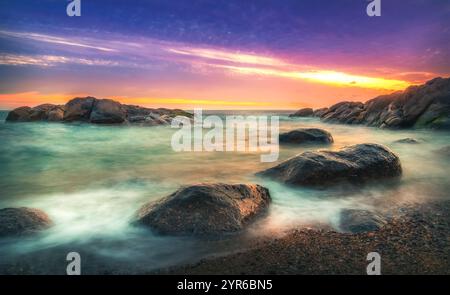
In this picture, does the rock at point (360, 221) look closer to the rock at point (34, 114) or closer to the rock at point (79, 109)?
the rock at point (79, 109)

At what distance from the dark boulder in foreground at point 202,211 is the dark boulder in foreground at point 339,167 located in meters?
2.05

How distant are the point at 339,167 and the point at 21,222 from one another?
5.96m

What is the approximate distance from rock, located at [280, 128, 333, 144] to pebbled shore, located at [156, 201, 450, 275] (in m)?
9.87

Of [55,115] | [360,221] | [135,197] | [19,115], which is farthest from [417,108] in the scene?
[19,115]

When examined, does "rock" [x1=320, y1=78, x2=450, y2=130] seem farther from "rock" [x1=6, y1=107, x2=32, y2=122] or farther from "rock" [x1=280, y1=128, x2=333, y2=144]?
"rock" [x1=6, y1=107, x2=32, y2=122]

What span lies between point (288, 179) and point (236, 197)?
2.31m

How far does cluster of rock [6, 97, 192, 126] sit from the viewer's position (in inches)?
1197

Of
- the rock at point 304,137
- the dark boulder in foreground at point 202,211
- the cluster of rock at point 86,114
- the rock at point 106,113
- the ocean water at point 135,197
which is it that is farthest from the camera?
the cluster of rock at point 86,114

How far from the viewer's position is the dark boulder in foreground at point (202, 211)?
15.5 ft

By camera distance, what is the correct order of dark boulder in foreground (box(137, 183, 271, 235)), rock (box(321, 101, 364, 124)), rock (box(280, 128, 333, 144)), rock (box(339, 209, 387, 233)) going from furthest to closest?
rock (box(321, 101, 364, 124)), rock (box(280, 128, 333, 144)), rock (box(339, 209, 387, 233)), dark boulder in foreground (box(137, 183, 271, 235))

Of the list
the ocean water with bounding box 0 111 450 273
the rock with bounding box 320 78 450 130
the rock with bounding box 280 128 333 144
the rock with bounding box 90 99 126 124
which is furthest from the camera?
the rock with bounding box 90 99 126 124

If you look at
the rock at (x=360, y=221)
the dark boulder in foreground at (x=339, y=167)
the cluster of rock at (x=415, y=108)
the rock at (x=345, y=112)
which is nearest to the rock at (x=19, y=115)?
the dark boulder in foreground at (x=339, y=167)

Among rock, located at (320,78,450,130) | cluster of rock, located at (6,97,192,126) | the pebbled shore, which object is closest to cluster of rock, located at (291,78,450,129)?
rock, located at (320,78,450,130)
